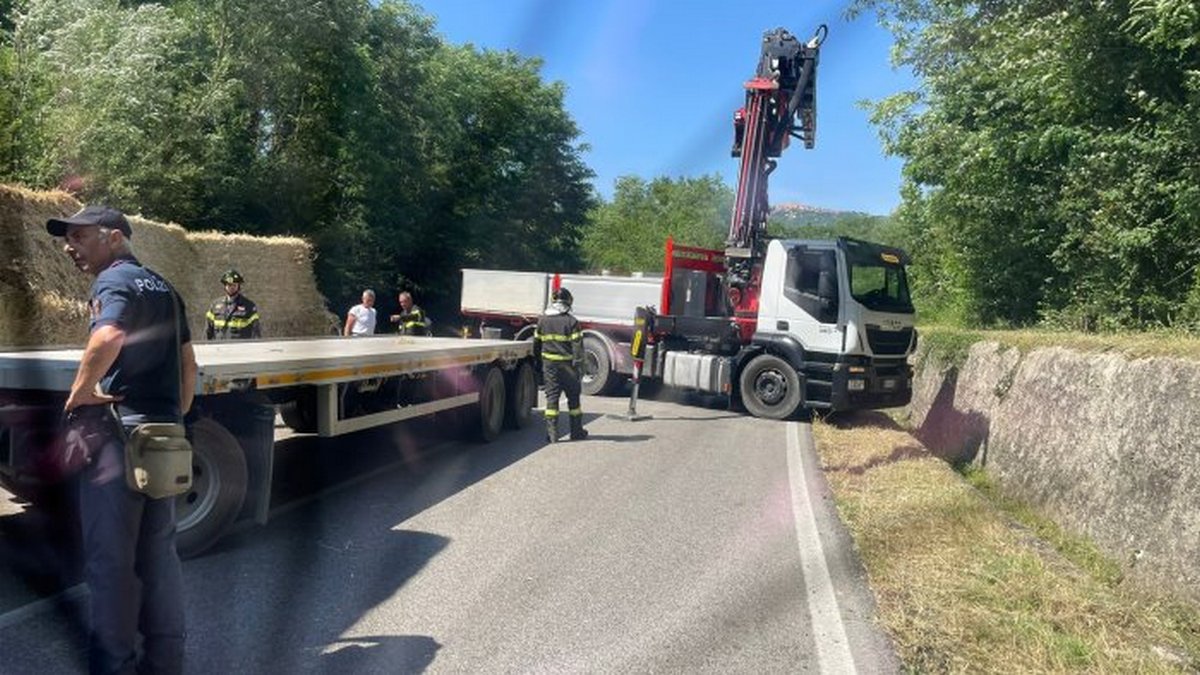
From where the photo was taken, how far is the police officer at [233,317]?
11352 millimetres

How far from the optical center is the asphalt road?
4492 mm

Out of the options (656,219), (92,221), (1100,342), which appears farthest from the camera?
(656,219)

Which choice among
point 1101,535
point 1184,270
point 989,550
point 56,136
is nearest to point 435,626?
point 989,550

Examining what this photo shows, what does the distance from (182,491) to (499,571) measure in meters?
2.33

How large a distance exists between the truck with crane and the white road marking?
460 cm

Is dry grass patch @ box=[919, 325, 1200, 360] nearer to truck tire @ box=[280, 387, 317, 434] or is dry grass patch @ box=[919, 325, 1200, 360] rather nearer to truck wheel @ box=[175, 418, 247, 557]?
truck tire @ box=[280, 387, 317, 434]

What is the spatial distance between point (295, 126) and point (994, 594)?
21.5m

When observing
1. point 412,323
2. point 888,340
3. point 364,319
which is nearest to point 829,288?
point 888,340

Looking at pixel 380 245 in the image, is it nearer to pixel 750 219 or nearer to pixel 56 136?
pixel 56 136

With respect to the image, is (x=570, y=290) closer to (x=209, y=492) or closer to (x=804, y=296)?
(x=804, y=296)

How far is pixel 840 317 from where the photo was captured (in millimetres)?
13289

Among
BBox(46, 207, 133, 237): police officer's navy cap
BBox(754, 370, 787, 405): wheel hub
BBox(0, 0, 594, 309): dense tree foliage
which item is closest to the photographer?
BBox(46, 207, 133, 237): police officer's navy cap

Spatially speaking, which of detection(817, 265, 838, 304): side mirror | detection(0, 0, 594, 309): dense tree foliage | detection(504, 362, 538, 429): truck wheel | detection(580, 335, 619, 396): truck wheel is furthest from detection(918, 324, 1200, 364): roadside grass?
detection(0, 0, 594, 309): dense tree foliage

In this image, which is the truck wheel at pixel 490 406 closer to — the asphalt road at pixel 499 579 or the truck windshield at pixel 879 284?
→ the asphalt road at pixel 499 579
